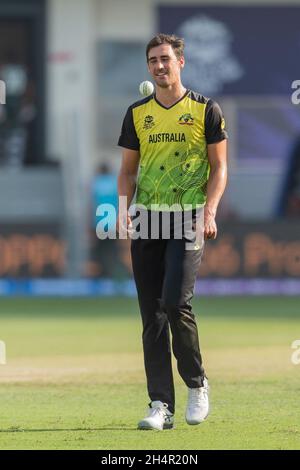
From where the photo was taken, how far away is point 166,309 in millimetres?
8984

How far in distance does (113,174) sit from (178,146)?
16130 millimetres

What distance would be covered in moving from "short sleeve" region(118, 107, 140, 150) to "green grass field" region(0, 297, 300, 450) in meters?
1.80

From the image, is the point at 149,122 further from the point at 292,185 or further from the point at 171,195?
the point at 292,185

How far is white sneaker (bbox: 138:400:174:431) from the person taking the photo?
8.99 meters

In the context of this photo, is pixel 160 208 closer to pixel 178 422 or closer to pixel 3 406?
pixel 178 422

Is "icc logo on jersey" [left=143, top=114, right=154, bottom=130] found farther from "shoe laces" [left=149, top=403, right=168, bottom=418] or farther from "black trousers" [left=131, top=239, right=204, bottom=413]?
"shoe laces" [left=149, top=403, right=168, bottom=418]

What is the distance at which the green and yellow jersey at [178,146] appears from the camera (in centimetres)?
910

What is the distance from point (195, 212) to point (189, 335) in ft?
2.59

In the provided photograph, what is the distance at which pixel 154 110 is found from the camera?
30.2 ft

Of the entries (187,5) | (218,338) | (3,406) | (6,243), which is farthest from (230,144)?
(3,406)

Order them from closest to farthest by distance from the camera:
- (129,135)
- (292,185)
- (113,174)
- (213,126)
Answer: (213,126)
(129,135)
(113,174)
(292,185)

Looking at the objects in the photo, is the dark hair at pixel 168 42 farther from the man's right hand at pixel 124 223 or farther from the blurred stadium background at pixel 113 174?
the blurred stadium background at pixel 113 174

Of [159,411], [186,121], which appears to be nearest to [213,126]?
[186,121]

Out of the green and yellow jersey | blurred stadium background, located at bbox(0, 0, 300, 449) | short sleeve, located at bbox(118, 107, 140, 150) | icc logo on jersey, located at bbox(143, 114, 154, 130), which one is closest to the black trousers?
the green and yellow jersey
